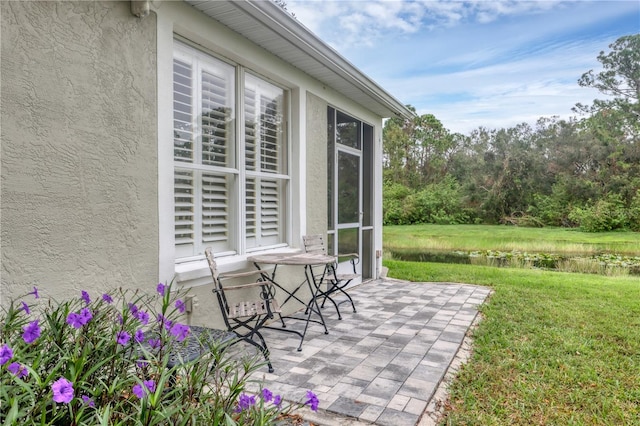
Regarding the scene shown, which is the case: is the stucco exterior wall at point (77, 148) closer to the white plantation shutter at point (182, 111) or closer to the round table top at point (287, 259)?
the white plantation shutter at point (182, 111)

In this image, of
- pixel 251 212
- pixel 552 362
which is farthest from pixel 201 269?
pixel 552 362

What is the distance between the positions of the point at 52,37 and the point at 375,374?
289cm

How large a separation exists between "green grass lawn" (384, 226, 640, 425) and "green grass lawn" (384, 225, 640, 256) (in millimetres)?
8661

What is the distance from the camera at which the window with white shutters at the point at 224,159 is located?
11.4ft

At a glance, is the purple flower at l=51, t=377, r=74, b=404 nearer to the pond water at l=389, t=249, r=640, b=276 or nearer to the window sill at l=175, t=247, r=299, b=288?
the window sill at l=175, t=247, r=299, b=288

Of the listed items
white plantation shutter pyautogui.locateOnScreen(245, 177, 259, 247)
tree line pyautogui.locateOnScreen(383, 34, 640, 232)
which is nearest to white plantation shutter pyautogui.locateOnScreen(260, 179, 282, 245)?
white plantation shutter pyautogui.locateOnScreen(245, 177, 259, 247)

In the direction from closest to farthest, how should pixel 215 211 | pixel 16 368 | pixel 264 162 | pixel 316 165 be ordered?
pixel 16 368 < pixel 215 211 < pixel 264 162 < pixel 316 165

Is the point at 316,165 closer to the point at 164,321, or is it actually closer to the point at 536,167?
the point at 164,321

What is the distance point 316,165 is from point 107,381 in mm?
4003

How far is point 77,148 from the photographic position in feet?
8.09

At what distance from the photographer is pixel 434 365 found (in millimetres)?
3055

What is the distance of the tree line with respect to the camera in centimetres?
1931

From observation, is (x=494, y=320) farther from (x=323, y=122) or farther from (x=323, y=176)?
(x=323, y=122)

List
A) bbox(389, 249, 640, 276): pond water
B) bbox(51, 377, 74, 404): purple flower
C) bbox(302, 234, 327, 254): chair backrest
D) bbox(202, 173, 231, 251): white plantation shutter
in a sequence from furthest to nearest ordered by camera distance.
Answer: bbox(389, 249, 640, 276): pond water → bbox(302, 234, 327, 254): chair backrest → bbox(202, 173, 231, 251): white plantation shutter → bbox(51, 377, 74, 404): purple flower
